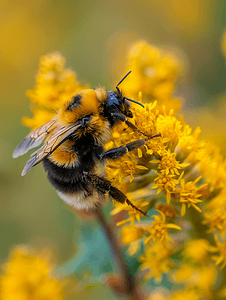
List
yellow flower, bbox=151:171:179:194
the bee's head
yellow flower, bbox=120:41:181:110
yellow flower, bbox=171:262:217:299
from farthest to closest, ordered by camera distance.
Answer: yellow flower, bbox=120:41:181:110
yellow flower, bbox=171:262:217:299
the bee's head
yellow flower, bbox=151:171:179:194

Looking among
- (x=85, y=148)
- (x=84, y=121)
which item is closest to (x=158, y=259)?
(x=85, y=148)

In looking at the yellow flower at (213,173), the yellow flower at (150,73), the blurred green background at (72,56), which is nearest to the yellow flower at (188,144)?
the yellow flower at (213,173)

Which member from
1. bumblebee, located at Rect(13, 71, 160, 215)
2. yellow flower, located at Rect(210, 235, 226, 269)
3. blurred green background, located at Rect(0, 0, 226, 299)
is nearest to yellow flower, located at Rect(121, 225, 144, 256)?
bumblebee, located at Rect(13, 71, 160, 215)

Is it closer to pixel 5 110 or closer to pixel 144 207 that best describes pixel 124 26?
pixel 5 110

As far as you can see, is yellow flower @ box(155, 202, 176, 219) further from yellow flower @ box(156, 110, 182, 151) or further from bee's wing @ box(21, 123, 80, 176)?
bee's wing @ box(21, 123, 80, 176)

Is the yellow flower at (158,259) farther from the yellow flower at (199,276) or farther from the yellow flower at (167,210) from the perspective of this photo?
the yellow flower at (167,210)

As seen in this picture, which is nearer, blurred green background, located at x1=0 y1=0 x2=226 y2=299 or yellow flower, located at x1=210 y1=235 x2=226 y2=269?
yellow flower, located at x1=210 y1=235 x2=226 y2=269

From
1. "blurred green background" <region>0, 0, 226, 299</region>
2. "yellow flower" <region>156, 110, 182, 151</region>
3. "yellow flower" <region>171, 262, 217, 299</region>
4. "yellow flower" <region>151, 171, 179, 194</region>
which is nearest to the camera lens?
"yellow flower" <region>151, 171, 179, 194</region>
